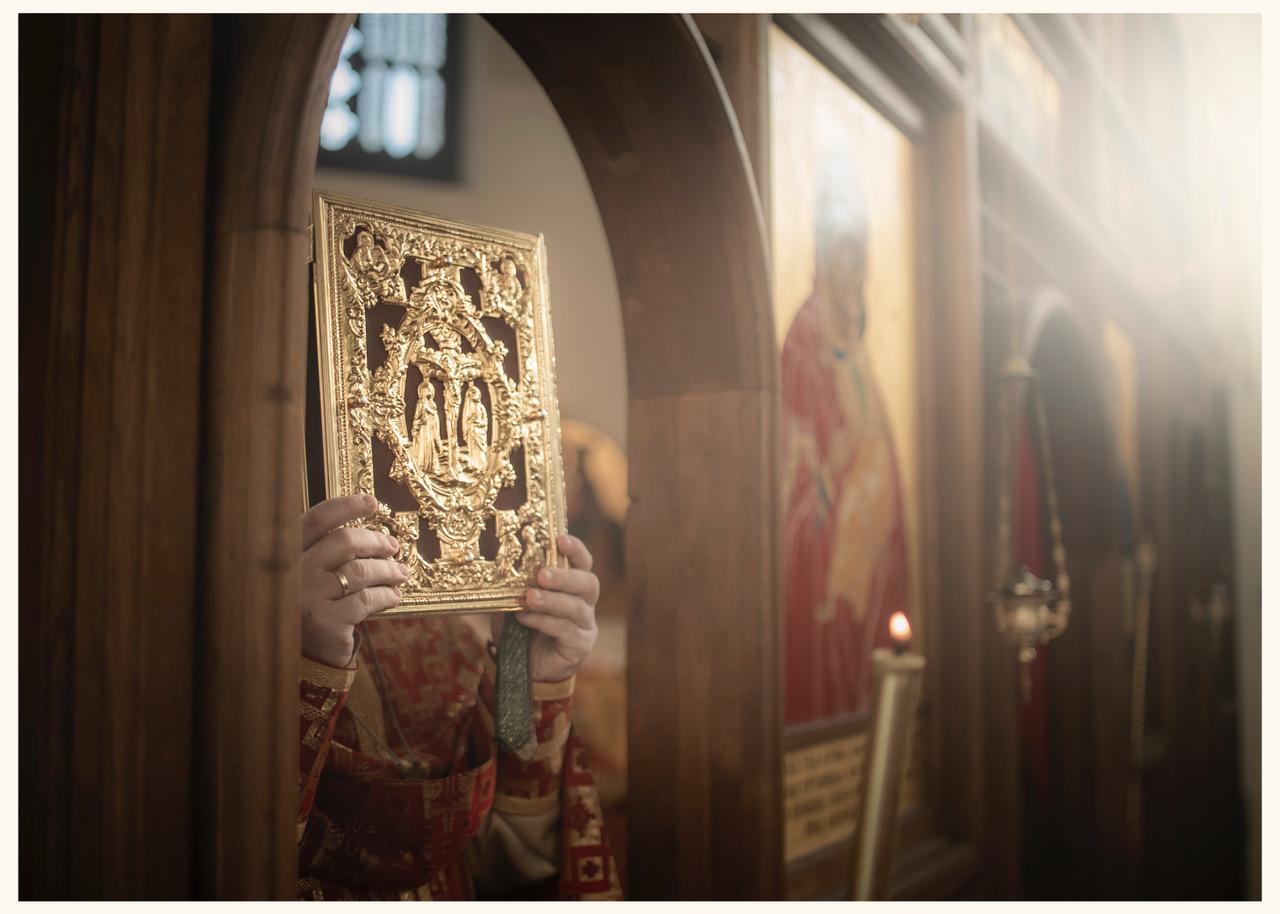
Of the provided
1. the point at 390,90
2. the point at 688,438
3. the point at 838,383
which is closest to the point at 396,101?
the point at 390,90

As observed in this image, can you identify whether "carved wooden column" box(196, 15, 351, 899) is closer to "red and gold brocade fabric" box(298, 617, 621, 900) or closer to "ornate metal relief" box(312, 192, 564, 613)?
"ornate metal relief" box(312, 192, 564, 613)

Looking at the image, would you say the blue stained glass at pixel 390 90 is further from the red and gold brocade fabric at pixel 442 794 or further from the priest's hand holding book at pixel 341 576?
the priest's hand holding book at pixel 341 576

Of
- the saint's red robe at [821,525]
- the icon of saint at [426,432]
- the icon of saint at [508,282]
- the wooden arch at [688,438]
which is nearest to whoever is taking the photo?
the icon of saint at [426,432]

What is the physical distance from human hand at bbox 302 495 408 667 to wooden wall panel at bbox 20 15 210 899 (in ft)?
0.64

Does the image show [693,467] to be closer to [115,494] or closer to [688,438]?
[688,438]

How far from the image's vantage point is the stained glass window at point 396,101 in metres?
6.88

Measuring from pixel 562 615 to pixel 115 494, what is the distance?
1.91 feet

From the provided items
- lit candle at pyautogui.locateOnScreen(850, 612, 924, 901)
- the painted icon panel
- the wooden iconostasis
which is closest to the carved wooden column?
the wooden iconostasis

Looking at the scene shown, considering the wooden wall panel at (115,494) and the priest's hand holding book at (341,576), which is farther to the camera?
the priest's hand holding book at (341,576)

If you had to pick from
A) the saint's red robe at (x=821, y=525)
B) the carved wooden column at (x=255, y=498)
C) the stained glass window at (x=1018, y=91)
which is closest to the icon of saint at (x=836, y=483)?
the saint's red robe at (x=821, y=525)

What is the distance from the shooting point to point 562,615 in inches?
50.5

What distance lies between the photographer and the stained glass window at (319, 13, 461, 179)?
6875 mm

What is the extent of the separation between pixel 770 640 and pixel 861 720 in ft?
3.09

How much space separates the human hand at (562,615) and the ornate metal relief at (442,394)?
A: 22 millimetres
